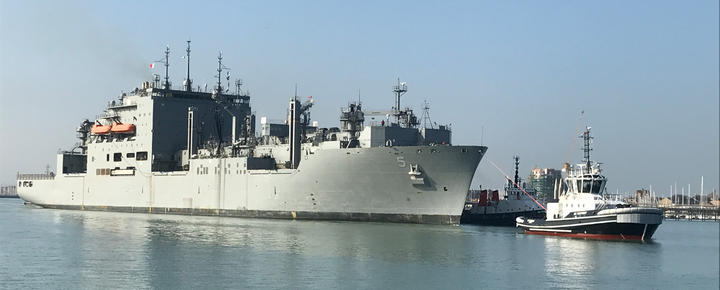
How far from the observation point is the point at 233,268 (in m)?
24.9

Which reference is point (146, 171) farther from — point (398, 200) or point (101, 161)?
point (398, 200)

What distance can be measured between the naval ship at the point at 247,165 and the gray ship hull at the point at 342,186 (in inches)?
2.4

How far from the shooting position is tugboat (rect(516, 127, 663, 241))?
114 feet

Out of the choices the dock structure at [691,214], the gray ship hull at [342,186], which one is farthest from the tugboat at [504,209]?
the dock structure at [691,214]

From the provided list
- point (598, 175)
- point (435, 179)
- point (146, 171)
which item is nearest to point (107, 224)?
point (146, 171)

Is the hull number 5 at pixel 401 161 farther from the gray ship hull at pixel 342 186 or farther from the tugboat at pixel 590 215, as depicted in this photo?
the tugboat at pixel 590 215

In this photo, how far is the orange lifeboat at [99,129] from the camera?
58.6 meters

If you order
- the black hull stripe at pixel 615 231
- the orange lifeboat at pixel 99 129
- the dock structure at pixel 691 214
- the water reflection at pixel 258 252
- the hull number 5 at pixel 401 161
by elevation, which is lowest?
the dock structure at pixel 691 214

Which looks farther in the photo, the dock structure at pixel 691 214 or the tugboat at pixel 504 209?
the dock structure at pixel 691 214

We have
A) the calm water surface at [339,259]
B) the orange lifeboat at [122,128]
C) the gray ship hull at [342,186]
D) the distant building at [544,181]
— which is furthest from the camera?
the distant building at [544,181]

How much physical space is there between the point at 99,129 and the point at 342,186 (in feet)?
87.6

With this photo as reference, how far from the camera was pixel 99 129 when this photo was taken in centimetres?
5925

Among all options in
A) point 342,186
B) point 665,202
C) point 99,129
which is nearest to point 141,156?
point 99,129

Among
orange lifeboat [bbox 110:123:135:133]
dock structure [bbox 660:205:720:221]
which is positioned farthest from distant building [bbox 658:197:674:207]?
orange lifeboat [bbox 110:123:135:133]
